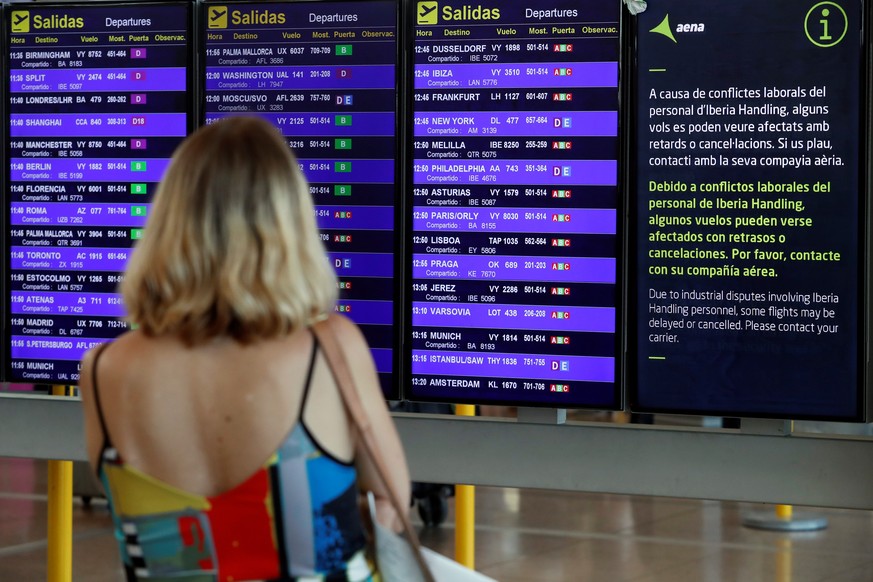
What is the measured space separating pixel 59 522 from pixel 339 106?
96.2 inches

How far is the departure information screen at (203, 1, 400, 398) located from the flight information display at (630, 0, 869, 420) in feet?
2.85

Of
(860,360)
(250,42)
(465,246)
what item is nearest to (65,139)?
(250,42)

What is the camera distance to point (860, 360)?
397cm

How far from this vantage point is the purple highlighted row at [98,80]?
15.4 feet

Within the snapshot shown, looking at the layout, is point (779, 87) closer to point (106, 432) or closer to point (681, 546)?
point (106, 432)

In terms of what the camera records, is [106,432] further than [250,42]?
No

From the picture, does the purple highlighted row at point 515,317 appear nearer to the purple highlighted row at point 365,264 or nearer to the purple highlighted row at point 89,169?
the purple highlighted row at point 365,264

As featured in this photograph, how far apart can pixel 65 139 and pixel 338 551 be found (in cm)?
322

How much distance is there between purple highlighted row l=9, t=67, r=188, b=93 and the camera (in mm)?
4695

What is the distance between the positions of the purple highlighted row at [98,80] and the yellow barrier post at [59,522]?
5.84 ft

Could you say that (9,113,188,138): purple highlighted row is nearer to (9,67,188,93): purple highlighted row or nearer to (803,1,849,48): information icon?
(9,67,188,93): purple highlighted row

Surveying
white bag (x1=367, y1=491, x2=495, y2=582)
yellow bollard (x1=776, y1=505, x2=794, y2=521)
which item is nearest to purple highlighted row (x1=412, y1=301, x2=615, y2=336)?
white bag (x1=367, y1=491, x2=495, y2=582)

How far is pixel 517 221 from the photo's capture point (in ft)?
14.1

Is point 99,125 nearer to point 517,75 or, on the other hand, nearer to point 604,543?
point 517,75
